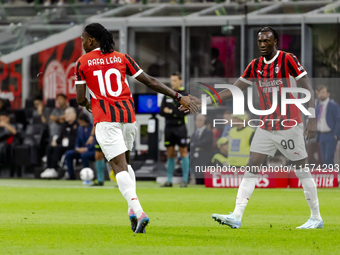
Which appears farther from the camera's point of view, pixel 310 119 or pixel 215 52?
pixel 215 52

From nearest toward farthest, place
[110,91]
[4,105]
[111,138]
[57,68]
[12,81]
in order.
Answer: [111,138] < [110,91] < [4,105] < [57,68] < [12,81]

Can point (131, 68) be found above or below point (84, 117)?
above

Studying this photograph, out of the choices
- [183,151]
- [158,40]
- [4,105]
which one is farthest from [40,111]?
[183,151]

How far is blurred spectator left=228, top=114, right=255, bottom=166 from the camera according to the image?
1889 cm

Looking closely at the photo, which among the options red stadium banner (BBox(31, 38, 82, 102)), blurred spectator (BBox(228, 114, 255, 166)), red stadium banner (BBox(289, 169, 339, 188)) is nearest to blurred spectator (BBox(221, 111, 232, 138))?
blurred spectator (BBox(228, 114, 255, 166))

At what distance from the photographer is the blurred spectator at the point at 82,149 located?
21.0 meters

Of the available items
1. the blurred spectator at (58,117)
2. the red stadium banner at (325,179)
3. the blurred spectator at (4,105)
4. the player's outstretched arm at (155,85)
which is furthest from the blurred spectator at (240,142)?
the player's outstretched arm at (155,85)

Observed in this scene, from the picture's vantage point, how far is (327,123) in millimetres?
19812

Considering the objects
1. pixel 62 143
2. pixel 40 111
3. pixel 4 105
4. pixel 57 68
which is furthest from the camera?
pixel 57 68

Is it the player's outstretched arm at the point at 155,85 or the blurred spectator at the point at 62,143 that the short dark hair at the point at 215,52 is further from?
the player's outstretched arm at the point at 155,85

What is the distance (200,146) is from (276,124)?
10450 millimetres

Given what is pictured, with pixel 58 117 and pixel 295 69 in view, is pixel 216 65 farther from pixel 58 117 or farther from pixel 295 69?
pixel 295 69

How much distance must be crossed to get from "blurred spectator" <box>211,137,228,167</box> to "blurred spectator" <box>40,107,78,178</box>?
4199 millimetres

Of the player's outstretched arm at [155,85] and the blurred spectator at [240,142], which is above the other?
the player's outstretched arm at [155,85]
